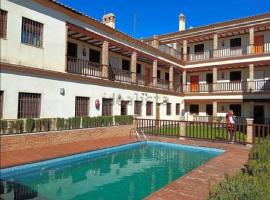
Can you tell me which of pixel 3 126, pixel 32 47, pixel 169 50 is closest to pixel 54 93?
pixel 32 47

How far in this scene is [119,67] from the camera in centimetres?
2472

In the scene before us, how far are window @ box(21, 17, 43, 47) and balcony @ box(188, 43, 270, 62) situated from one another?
1922 cm

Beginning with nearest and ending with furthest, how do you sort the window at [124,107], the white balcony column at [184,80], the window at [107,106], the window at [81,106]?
the window at [81,106] < the window at [107,106] < the window at [124,107] < the white balcony column at [184,80]

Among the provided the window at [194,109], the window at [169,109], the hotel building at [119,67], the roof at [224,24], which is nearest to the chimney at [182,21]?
the hotel building at [119,67]

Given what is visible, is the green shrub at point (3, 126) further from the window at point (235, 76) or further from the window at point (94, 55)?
the window at point (235, 76)

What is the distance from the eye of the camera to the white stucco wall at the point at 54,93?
42.2 ft

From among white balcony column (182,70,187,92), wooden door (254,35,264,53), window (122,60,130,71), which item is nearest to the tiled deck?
window (122,60,130,71)

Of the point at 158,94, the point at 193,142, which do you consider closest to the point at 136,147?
the point at 193,142

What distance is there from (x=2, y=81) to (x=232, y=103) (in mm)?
23403

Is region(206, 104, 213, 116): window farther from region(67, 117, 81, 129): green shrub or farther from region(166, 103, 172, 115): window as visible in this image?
region(67, 117, 81, 129): green shrub

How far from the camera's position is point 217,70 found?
29.5 m

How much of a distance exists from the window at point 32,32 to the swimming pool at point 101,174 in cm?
663

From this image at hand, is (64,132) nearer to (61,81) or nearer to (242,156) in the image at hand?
(61,81)

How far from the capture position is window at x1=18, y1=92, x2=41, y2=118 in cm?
1355
